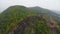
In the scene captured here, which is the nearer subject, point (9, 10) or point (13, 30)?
point (13, 30)

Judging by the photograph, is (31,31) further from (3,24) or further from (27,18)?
(3,24)

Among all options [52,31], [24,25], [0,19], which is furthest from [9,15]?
[52,31]

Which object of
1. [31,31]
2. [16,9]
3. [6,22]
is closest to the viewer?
[31,31]

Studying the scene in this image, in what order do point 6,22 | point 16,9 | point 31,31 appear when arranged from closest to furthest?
point 31,31 < point 6,22 < point 16,9

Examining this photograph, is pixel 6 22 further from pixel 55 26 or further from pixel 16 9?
pixel 55 26

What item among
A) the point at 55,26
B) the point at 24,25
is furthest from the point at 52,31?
the point at 24,25

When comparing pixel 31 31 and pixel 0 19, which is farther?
pixel 0 19
